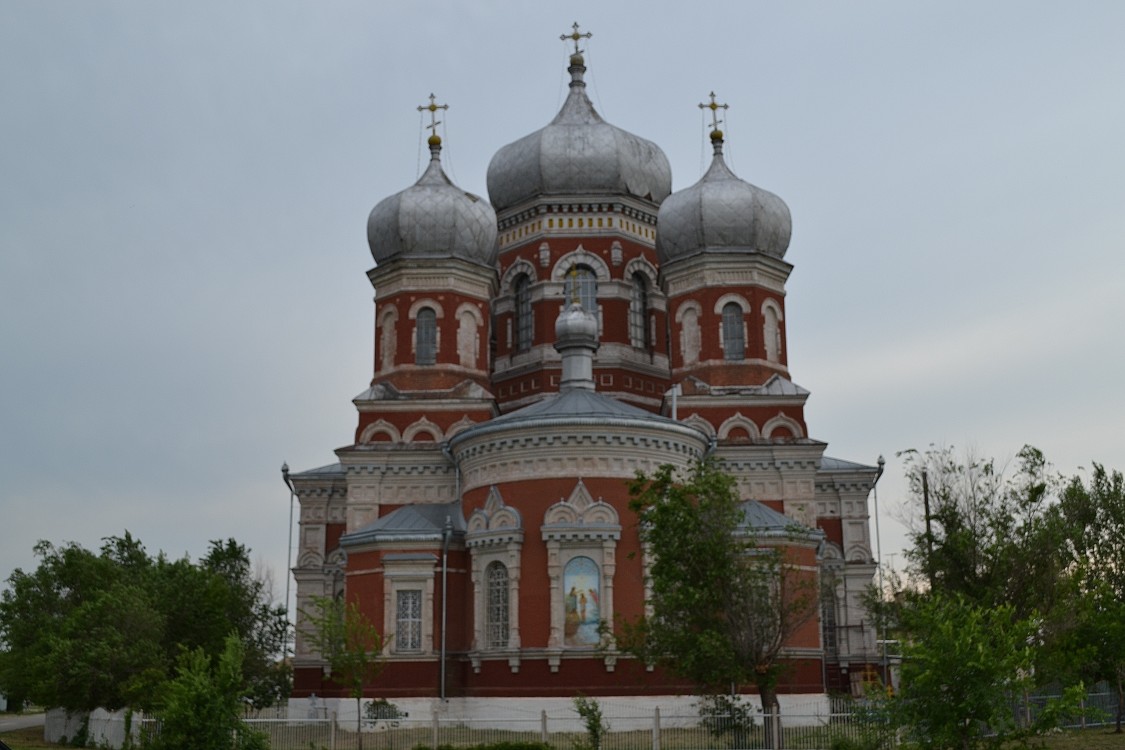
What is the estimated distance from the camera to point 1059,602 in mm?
22391

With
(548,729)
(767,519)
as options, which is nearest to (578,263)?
(767,519)

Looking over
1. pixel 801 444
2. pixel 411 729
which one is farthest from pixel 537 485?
pixel 801 444

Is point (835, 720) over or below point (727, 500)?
below

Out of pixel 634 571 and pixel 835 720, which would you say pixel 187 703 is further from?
pixel 634 571

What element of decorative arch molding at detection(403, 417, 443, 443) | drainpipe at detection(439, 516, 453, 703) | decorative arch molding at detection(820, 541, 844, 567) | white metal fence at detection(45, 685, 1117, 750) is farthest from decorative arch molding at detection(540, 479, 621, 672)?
decorative arch molding at detection(820, 541, 844, 567)

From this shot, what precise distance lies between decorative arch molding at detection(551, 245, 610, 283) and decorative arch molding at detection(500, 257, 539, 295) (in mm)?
689

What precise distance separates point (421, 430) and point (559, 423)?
22.9ft

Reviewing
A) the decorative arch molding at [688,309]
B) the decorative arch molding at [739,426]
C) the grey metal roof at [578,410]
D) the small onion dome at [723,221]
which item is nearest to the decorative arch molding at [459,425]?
the grey metal roof at [578,410]

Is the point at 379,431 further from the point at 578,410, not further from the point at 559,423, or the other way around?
the point at 559,423

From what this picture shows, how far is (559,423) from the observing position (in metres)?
27.8

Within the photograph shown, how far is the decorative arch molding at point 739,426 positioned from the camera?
3331 centimetres

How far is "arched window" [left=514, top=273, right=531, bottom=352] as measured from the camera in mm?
37312

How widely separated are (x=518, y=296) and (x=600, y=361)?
12.5 ft

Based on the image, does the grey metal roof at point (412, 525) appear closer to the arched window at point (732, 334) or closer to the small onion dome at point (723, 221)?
the arched window at point (732, 334)
